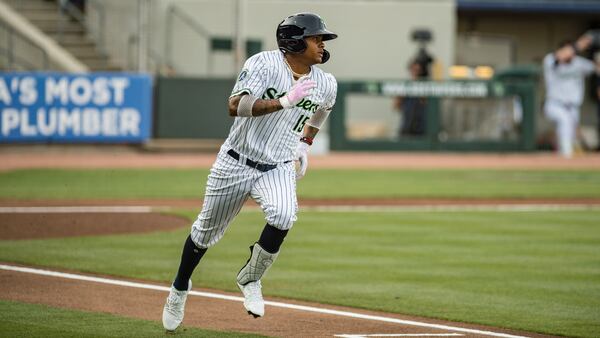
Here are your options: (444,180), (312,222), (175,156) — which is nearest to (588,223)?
(312,222)

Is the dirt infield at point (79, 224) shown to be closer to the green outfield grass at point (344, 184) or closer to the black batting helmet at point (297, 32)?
the green outfield grass at point (344, 184)

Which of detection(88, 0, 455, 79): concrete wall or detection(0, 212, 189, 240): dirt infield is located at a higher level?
detection(88, 0, 455, 79): concrete wall

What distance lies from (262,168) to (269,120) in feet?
1.05

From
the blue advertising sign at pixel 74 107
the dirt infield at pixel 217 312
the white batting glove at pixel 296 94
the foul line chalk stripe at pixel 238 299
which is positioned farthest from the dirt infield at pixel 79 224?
the blue advertising sign at pixel 74 107

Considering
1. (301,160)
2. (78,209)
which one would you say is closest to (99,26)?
(78,209)

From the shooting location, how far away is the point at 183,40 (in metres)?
30.3

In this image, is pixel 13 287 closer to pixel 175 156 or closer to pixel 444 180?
pixel 444 180


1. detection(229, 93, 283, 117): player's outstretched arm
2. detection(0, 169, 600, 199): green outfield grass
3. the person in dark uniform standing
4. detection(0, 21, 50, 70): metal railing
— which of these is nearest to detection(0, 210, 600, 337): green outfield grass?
detection(229, 93, 283, 117): player's outstretched arm

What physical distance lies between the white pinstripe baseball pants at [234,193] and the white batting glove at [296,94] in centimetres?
62

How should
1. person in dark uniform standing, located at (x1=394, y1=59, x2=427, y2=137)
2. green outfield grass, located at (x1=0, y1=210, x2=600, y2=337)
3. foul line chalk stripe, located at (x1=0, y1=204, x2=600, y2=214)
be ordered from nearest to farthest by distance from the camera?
1. green outfield grass, located at (x1=0, y1=210, x2=600, y2=337)
2. foul line chalk stripe, located at (x1=0, y1=204, x2=600, y2=214)
3. person in dark uniform standing, located at (x1=394, y1=59, x2=427, y2=137)

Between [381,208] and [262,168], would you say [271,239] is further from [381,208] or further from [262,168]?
[381,208]

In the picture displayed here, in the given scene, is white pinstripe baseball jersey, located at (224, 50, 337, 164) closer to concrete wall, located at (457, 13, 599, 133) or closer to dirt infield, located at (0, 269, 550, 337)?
dirt infield, located at (0, 269, 550, 337)

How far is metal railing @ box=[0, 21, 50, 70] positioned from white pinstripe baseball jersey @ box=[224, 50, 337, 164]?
18.2 m

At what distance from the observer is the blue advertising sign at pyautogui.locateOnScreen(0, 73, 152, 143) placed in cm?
2336
